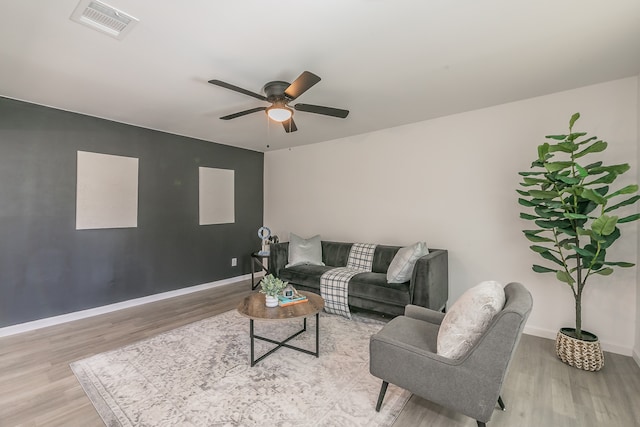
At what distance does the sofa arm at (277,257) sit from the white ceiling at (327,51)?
2.04m

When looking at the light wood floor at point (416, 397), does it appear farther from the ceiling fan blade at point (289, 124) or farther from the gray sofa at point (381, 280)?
the ceiling fan blade at point (289, 124)

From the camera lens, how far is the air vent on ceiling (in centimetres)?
165

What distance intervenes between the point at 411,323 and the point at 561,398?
1137 millimetres

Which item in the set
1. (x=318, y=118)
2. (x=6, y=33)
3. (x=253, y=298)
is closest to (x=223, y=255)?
(x=253, y=298)

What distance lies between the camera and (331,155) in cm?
471

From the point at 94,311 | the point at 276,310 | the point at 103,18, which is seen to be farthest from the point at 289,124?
the point at 94,311

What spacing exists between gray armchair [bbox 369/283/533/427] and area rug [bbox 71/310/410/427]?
0.36m

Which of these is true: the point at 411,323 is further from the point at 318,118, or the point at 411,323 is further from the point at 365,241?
the point at 318,118

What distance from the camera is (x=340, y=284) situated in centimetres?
344

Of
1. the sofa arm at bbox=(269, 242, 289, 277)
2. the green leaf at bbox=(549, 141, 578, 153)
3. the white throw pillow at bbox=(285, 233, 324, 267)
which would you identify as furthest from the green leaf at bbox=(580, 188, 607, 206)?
the sofa arm at bbox=(269, 242, 289, 277)

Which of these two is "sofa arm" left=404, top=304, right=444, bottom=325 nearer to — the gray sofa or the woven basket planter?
the gray sofa

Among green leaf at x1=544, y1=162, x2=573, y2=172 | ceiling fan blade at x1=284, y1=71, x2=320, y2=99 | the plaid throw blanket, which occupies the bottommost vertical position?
the plaid throw blanket

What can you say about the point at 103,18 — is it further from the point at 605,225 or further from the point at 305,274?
the point at 605,225

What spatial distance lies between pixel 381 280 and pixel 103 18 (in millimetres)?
3297
